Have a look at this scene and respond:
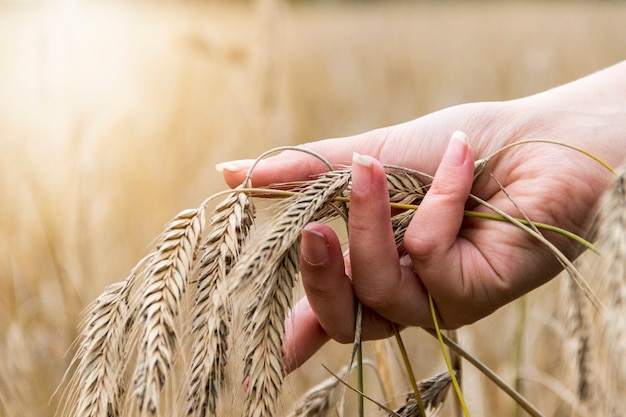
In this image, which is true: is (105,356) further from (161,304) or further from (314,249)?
(314,249)

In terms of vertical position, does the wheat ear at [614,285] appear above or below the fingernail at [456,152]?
below

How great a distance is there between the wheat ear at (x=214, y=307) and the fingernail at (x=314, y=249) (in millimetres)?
151

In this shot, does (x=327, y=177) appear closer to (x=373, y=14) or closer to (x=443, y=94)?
(x=443, y=94)

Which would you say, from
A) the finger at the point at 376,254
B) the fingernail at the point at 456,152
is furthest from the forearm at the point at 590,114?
the finger at the point at 376,254

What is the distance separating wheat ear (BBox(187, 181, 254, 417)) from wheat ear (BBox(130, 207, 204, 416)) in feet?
0.08

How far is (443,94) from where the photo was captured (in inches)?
173

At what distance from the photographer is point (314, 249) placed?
3.07 feet

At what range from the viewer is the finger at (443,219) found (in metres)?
0.96

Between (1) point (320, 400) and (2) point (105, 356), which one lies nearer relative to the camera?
(2) point (105, 356)

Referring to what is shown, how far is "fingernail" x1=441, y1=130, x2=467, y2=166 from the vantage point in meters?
0.98

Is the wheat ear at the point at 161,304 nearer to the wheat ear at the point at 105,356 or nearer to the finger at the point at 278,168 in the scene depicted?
the wheat ear at the point at 105,356

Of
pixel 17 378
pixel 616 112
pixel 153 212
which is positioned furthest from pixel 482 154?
pixel 153 212

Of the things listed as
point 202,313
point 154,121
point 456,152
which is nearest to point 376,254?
point 456,152

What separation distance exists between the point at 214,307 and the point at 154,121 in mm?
3273
